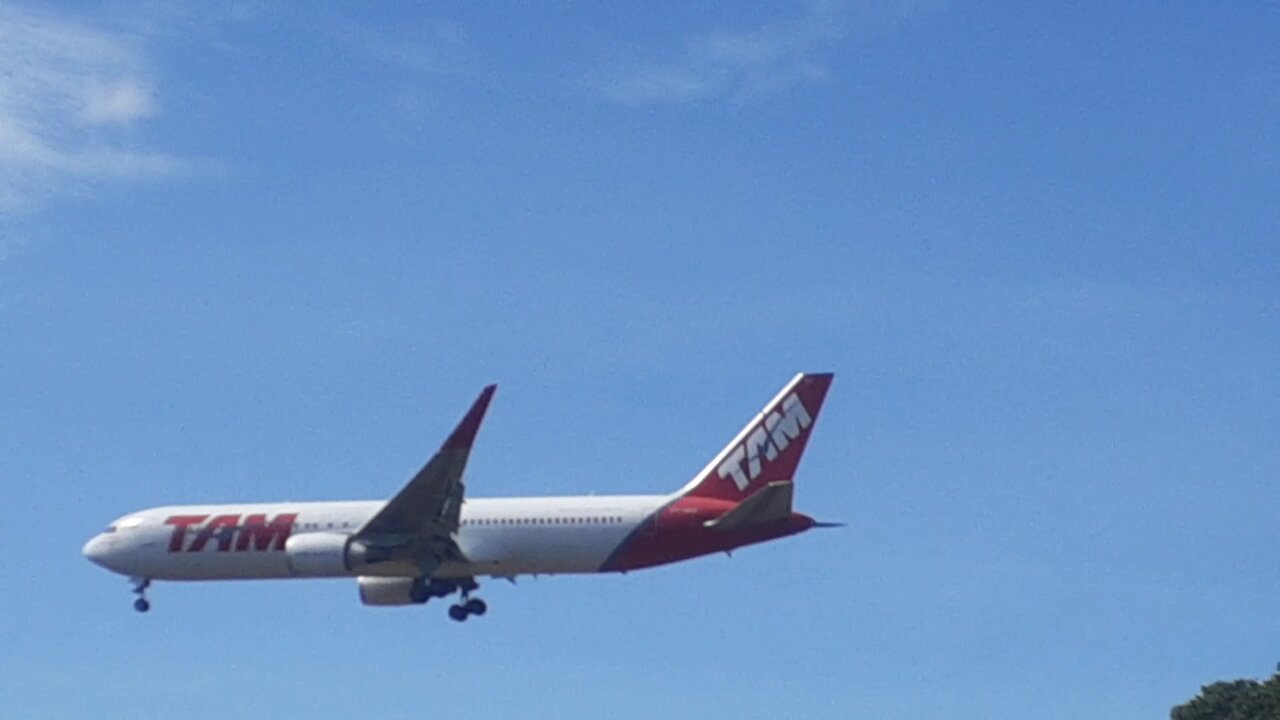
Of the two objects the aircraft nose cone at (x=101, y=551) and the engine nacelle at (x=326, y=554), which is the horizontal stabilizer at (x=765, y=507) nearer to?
the engine nacelle at (x=326, y=554)

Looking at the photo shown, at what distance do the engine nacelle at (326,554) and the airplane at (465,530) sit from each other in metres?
0.03

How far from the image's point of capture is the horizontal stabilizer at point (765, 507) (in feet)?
250

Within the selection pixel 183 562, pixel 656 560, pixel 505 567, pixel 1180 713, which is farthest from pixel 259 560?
pixel 1180 713

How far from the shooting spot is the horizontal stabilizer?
76.2m

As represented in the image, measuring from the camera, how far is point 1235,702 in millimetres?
99062

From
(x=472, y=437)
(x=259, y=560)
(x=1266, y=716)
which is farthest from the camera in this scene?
(x=1266, y=716)

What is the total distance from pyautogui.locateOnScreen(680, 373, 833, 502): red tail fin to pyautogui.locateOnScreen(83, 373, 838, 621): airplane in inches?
1.3

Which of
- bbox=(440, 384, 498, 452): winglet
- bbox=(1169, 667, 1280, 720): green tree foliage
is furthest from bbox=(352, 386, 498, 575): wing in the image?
bbox=(1169, 667, 1280, 720): green tree foliage

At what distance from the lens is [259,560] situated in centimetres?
8494

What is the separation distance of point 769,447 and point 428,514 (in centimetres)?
1147

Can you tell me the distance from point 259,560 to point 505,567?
8.98m

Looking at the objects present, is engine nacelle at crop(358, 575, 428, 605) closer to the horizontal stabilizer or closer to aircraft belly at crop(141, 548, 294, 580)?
aircraft belly at crop(141, 548, 294, 580)

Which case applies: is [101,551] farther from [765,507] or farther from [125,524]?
[765,507]

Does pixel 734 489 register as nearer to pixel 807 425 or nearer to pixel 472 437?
pixel 807 425
